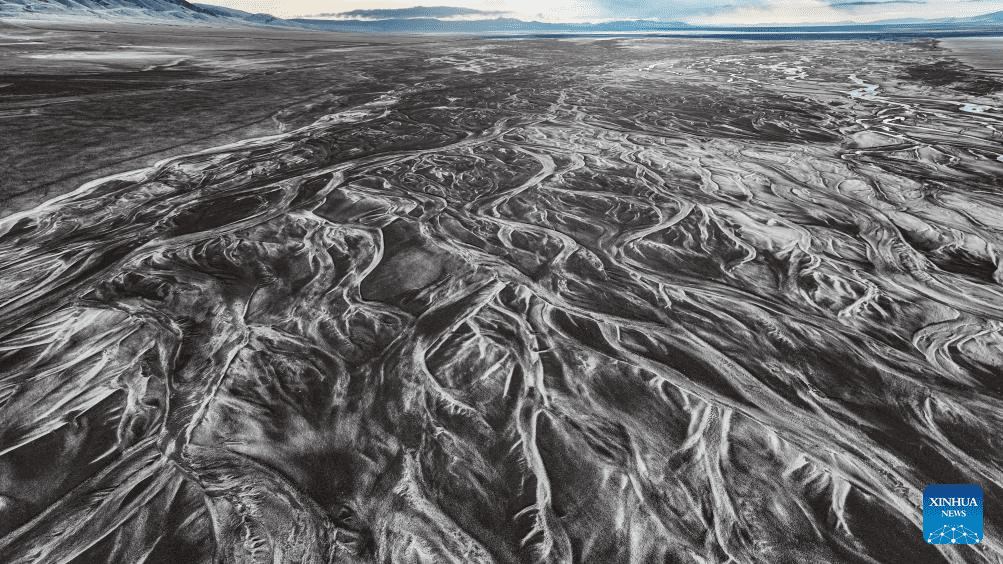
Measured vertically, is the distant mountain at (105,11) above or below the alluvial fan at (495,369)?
above

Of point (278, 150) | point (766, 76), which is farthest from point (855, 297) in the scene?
point (766, 76)

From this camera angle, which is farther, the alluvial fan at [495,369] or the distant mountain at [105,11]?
the distant mountain at [105,11]

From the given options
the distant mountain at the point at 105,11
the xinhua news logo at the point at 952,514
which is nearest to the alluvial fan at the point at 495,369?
the xinhua news logo at the point at 952,514

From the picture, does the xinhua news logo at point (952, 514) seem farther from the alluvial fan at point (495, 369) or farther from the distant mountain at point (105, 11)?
the distant mountain at point (105, 11)

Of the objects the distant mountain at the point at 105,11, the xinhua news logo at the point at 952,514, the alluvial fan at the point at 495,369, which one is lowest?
the xinhua news logo at the point at 952,514

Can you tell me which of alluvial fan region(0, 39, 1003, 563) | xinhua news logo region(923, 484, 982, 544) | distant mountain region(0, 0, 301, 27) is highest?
distant mountain region(0, 0, 301, 27)

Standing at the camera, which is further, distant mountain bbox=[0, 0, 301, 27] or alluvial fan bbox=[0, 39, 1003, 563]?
distant mountain bbox=[0, 0, 301, 27]

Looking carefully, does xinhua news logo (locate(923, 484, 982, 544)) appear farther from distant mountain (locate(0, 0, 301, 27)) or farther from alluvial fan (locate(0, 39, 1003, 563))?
distant mountain (locate(0, 0, 301, 27))

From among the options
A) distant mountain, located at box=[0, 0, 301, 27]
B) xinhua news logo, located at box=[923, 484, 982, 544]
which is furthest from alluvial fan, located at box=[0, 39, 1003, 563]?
distant mountain, located at box=[0, 0, 301, 27]
